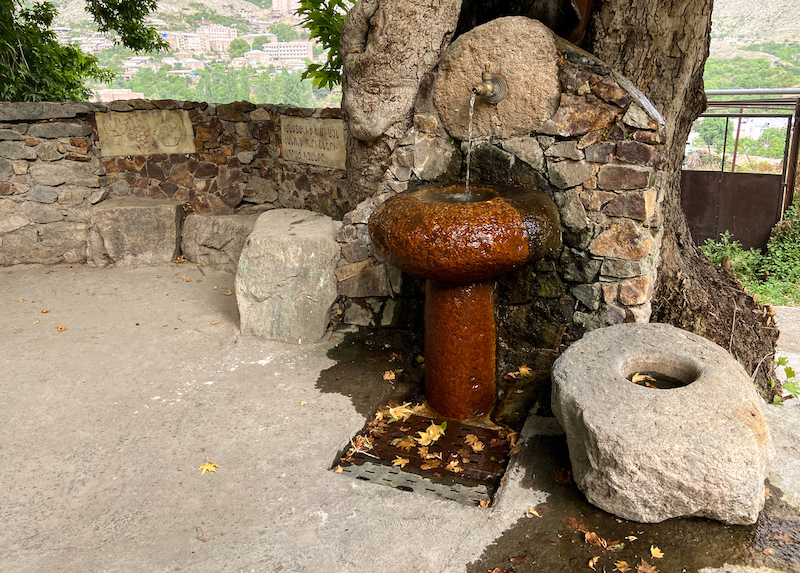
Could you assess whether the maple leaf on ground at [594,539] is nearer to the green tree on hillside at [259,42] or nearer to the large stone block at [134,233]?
the large stone block at [134,233]

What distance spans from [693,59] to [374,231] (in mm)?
2460

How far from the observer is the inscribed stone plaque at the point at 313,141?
4.61 metres

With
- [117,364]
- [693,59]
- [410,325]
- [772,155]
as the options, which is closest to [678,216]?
[693,59]

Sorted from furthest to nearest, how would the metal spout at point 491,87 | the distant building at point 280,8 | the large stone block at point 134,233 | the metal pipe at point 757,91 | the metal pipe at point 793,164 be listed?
1. the distant building at point 280,8
2. the metal pipe at point 793,164
3. the metal pipe at point 757,91
4. the large stone block at point 134,233
5. the metal spout at point 491,87

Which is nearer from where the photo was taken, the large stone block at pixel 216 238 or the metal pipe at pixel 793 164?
the large stone block at pixel 216 238

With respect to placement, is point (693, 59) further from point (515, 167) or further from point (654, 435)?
point (654, 435)

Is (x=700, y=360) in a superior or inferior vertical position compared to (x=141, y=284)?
superior

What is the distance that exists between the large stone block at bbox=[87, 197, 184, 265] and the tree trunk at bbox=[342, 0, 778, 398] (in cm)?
218

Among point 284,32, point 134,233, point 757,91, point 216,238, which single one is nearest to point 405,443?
point 216,238

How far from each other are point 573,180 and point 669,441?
5.11 feet

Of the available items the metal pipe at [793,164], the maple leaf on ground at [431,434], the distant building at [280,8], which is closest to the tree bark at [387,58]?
the maple leaf on ground at [431,434]

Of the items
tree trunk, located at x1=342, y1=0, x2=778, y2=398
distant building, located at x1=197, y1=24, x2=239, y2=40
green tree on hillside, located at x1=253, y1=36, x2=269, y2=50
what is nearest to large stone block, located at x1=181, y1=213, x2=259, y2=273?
tree trunk, located at x1=342, y1=0, x2=778, y2=398

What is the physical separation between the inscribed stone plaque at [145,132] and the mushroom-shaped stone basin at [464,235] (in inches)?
128

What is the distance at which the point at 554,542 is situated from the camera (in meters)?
2.01
